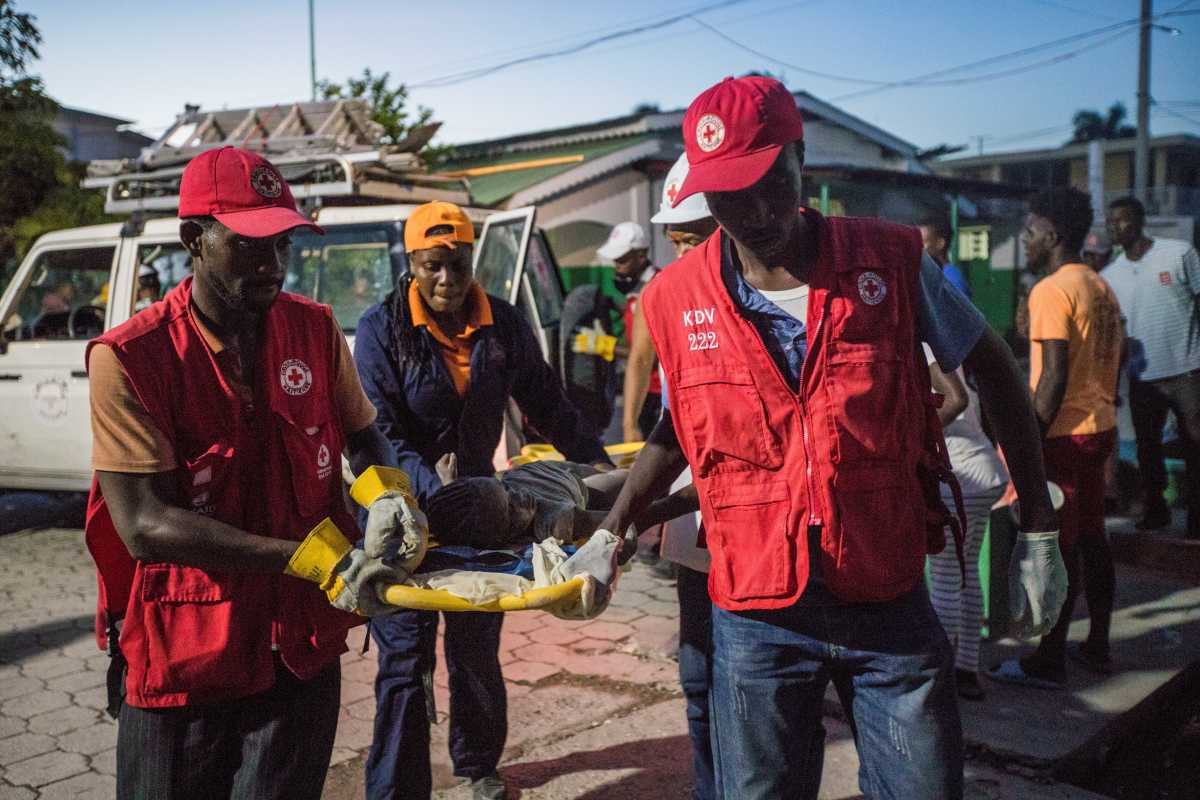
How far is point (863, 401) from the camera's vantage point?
194 centimetres

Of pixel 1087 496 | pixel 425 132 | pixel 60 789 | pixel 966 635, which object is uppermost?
pixel 425 132

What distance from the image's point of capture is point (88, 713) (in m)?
4.36

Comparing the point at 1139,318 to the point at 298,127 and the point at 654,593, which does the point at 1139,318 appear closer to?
the point at 654,593

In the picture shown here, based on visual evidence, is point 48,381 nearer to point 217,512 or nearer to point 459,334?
point 459,334

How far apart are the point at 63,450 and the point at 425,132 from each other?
3.43 metres

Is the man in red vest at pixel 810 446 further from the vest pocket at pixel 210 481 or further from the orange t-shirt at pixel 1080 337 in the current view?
the orange t-shirt at pixel 1080 337

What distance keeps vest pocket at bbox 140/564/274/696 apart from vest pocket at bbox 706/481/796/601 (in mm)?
1004

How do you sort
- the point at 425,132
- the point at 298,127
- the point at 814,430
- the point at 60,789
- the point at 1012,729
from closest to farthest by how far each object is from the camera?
the point at 814,430, the point at 60,789, the point at 1012,729, the point at 425,132, the point at 298,127

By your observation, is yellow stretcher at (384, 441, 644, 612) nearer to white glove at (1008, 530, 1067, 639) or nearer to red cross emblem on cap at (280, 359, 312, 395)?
red cross emblem on cap at (280, 359, 312, 395)

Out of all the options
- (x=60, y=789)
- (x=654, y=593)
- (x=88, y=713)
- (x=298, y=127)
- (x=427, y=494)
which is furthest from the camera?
(x=298, y=127)

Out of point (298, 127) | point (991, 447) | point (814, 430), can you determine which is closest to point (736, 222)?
point (814, 430)

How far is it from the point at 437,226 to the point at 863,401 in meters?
1.73

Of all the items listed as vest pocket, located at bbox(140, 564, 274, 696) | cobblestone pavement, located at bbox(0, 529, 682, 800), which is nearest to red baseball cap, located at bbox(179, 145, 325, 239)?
vest pocket, located at bbox(140, 564, 274, 696)

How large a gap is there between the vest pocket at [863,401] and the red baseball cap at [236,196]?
1.17m
